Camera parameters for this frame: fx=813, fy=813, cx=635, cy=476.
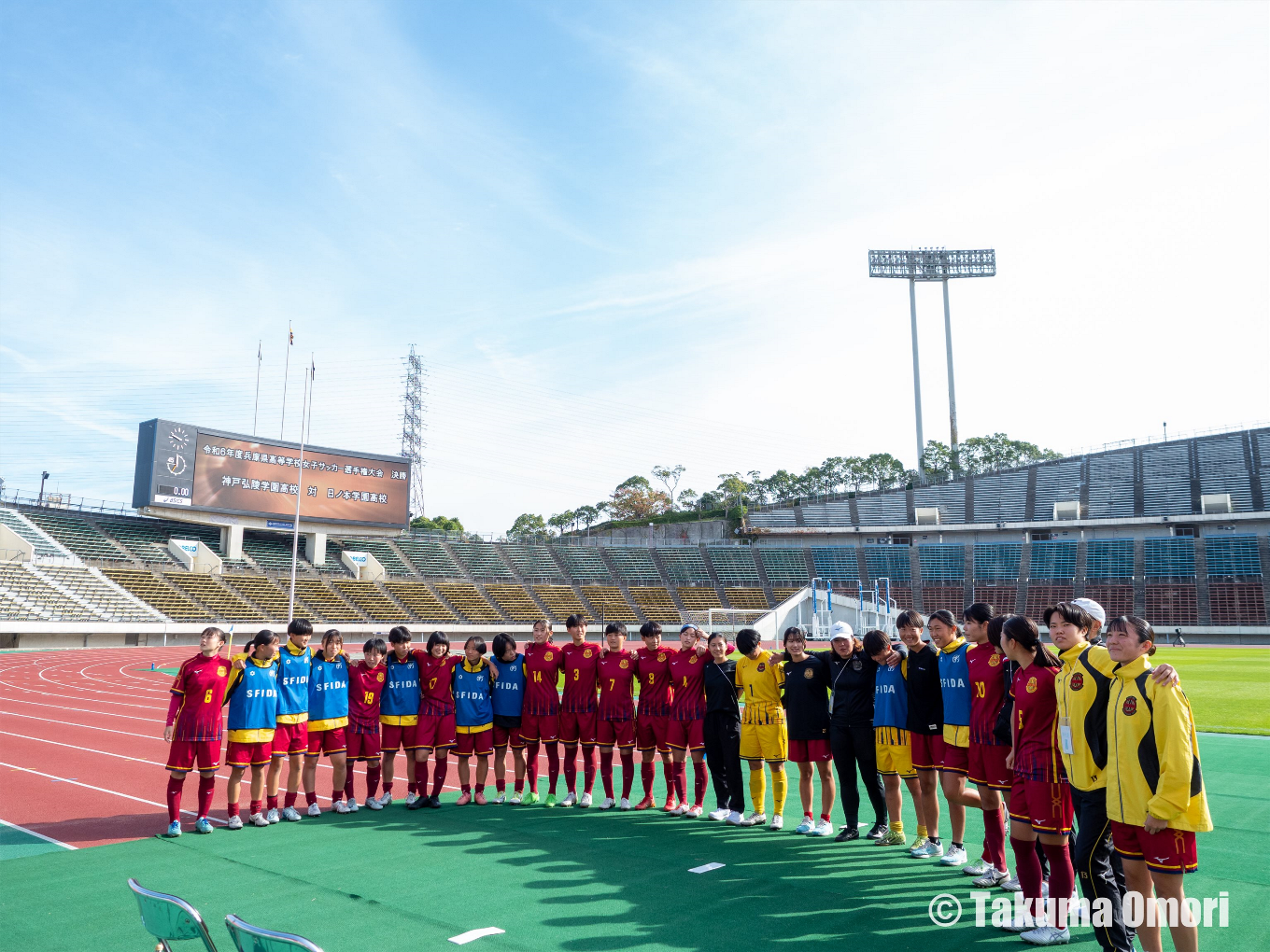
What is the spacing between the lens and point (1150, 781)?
404cm

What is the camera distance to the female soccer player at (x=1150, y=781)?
3912 millimetres

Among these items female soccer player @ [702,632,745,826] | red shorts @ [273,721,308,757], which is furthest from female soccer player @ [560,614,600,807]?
red shorts @ [273,721,308,757]

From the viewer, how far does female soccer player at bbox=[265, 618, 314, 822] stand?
797 centimetres

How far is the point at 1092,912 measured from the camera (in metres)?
A: 4.47

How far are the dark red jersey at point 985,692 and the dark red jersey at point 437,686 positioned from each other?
5.33 m

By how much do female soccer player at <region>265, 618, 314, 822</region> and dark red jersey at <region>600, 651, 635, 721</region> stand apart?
3.05 meters

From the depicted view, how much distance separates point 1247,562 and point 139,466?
5941cm

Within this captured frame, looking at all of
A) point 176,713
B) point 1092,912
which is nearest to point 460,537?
point 176,713

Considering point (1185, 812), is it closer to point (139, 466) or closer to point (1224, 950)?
point (1224, 950)

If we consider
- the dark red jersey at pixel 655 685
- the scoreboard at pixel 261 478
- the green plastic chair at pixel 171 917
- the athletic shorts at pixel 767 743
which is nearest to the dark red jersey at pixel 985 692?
the athletic shorts at pixel 767 743

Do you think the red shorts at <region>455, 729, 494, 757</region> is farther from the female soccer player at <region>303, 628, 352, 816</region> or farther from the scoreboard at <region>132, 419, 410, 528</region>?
the scoreboard at <region>132, 419, 410, 528</region>

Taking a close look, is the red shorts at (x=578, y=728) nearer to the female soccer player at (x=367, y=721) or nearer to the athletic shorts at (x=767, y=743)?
the athletic shorts at (x=767, y=743)

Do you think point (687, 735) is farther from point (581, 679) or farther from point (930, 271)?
point (930, 271)

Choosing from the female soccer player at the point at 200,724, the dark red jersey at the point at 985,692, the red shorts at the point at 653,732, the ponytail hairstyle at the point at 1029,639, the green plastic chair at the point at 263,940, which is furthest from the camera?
the red shorts at the point at 653,732
